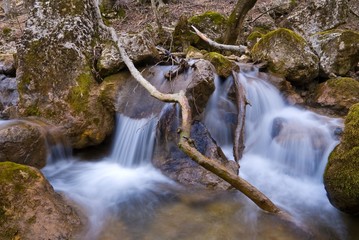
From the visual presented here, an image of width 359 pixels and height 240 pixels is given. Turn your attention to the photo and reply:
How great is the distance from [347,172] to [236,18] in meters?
6.02

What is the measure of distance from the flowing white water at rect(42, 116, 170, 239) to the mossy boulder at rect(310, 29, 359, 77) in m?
4.50

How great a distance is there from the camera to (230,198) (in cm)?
440

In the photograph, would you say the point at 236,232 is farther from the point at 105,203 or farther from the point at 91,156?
the point at 91,156

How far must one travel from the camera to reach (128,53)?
6164mm

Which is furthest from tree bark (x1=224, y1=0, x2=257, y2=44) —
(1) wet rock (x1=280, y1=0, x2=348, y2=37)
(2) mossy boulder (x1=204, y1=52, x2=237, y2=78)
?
(1) wet rock (x1=280, y1=0, x2=348, y2=37)

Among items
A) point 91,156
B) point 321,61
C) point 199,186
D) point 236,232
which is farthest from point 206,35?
point 236,232

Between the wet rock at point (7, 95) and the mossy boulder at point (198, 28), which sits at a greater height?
the mossy boulder at point (198, 28)

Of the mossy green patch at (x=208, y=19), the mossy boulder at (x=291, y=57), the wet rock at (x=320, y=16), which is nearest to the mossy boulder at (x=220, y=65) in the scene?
the mossy boulder at (x=291, y=57)

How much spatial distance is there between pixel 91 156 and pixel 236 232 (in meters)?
3.18

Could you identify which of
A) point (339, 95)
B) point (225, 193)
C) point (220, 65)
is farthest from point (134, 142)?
point (339, 95)

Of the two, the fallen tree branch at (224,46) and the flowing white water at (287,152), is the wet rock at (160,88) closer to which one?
the flowing white water at (287,152)

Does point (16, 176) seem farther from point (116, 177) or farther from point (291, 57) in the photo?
point (291, 57)

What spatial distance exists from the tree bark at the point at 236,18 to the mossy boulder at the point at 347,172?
5.30 metres

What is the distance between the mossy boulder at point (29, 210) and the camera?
3406 mm
